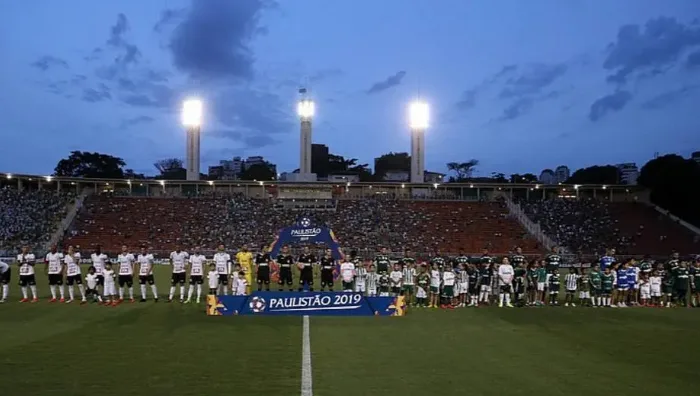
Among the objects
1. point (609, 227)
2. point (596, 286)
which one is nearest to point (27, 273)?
point (596, 286)

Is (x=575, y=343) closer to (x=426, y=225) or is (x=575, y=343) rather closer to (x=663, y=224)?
(x=426, y=225)

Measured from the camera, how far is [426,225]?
5847cm

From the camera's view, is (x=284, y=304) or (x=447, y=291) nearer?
(x=284, y=304)

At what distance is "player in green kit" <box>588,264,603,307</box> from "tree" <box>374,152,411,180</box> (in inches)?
3907

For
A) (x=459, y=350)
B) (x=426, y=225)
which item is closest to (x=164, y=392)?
(x=459, y=350)

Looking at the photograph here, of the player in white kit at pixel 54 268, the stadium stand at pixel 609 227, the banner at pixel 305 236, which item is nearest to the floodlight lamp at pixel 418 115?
the stadium stand at pixel 609 227

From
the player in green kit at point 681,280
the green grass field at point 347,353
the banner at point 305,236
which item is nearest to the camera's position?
the green grass field at point 347,353

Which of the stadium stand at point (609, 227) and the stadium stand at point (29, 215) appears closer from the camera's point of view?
the stadium stand at point (29, 215)

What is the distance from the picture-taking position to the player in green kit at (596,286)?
2142 centimetres

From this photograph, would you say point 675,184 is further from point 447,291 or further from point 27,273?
point 27,273

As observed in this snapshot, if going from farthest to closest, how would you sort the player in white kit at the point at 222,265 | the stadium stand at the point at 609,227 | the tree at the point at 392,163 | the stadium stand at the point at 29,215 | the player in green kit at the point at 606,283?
the tree at the point at 392,163
the stadium stand at the point at 609,227
the stadium stand at the point at 29,215
the player in green kit at the point at 606,283
the player in white kit at the point at 222,265

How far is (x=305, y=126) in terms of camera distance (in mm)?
65500

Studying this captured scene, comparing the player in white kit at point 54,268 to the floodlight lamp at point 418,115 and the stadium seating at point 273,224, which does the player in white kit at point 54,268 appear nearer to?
the stadium seating at point 273,224

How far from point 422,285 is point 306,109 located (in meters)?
47.7
